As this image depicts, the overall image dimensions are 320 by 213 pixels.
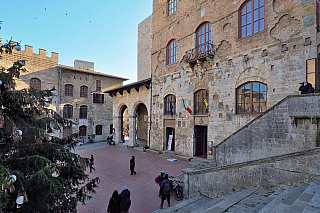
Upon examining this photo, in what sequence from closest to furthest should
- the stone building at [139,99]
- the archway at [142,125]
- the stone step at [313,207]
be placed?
the stone step at [313,207], the stone building at [139,99], the archway at [142,125]

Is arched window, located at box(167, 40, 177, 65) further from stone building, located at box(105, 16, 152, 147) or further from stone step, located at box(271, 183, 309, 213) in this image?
stone step, located at box(271, 183, 309, 213)

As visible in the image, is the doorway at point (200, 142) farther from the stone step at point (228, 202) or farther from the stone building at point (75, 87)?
the stone building at point (75, 87)

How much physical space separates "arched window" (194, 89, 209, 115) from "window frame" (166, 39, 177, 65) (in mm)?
4201

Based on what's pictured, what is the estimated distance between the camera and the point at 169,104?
55.2 ft

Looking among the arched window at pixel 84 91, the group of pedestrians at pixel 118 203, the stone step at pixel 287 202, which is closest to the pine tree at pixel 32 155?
the group of pedestrians at pixel 118 203

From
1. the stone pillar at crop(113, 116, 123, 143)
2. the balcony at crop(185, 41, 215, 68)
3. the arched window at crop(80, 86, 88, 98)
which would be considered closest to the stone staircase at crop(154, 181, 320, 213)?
the balcony at crop(185, 41, 215, 68)

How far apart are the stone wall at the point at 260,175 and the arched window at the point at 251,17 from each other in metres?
7.90

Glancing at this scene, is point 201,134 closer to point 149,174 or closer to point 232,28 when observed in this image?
point 149,174

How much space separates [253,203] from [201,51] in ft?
36.4

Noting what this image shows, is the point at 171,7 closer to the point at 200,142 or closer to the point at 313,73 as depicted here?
the point at 200,142

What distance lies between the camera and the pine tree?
3973 millimetres

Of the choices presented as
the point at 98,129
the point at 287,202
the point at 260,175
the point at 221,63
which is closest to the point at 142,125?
the point at 98,129

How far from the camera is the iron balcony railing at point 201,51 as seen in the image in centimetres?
1275

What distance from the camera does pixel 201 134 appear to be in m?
14.6
